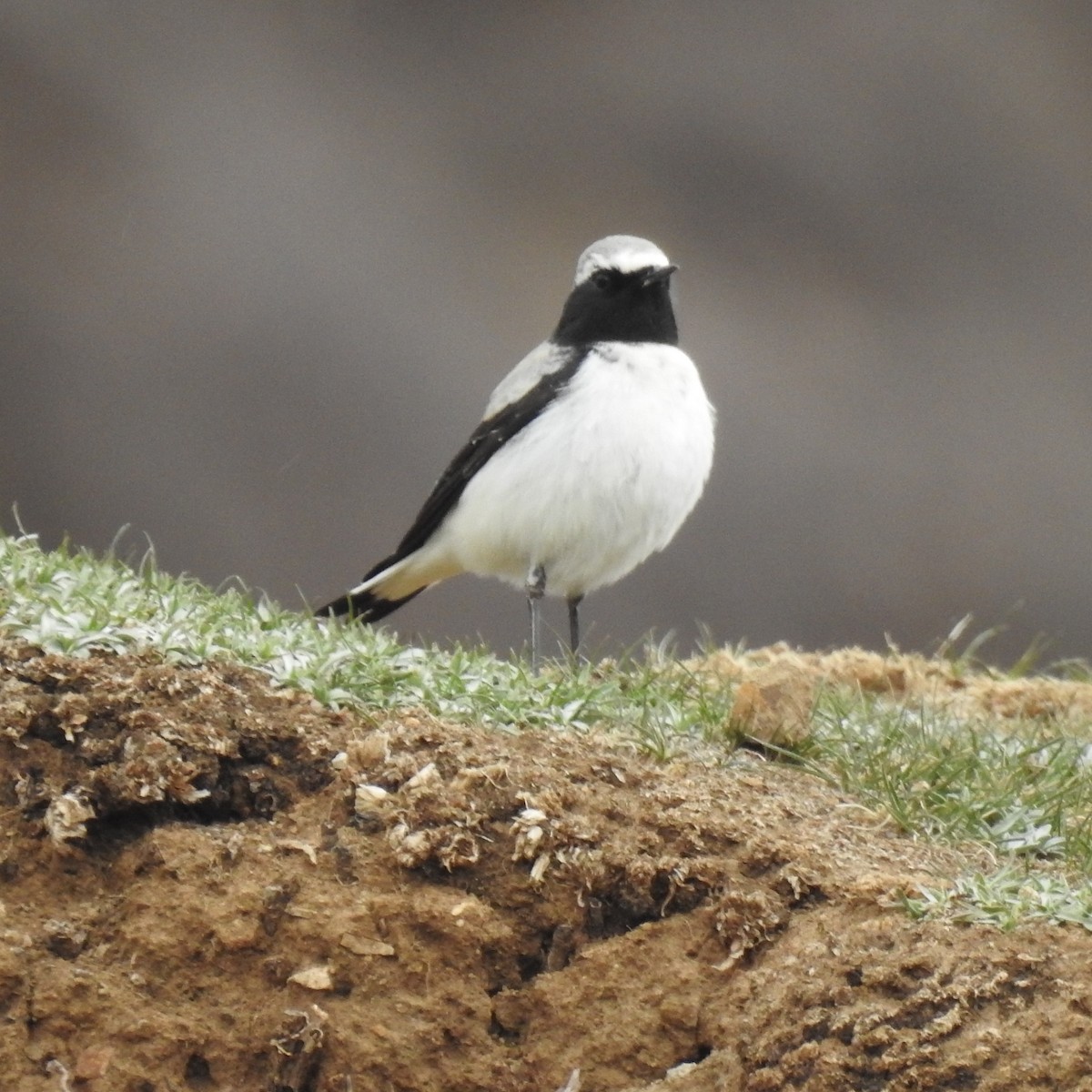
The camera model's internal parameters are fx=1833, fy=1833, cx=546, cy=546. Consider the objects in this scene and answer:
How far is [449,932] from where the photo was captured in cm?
410

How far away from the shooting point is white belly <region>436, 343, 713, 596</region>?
7035 millimetres

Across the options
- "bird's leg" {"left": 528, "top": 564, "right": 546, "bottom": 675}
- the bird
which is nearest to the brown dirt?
the bird

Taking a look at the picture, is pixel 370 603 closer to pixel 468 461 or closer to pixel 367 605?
pixel 367 605

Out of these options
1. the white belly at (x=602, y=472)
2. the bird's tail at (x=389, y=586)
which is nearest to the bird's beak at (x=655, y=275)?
the white belly at (x=602, y=472)

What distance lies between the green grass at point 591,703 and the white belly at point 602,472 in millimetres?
1351

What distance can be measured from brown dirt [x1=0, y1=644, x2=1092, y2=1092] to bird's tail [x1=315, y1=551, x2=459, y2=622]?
3.43 meters

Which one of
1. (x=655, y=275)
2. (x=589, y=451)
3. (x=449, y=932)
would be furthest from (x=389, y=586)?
(x=449, y=932)

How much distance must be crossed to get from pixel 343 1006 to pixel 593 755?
39.7 inches

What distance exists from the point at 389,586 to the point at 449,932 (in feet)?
13.9

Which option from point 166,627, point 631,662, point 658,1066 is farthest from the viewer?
point 631,662

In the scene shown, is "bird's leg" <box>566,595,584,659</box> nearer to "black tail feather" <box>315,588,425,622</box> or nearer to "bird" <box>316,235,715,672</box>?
"bird" <box>316,235,715,672</box>

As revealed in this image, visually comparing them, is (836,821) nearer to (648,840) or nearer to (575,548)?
(648,840)

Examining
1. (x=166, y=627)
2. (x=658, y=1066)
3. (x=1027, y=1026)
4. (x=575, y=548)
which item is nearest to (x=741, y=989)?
(x=658, y=1066)

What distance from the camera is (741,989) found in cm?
392
